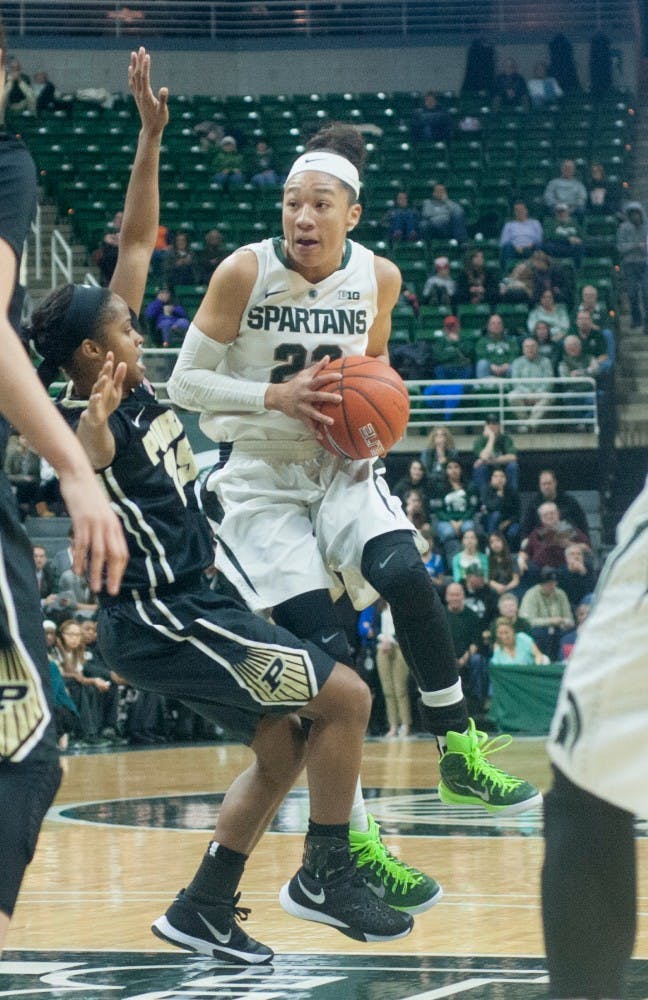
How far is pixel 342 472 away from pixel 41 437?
2165 millimetres

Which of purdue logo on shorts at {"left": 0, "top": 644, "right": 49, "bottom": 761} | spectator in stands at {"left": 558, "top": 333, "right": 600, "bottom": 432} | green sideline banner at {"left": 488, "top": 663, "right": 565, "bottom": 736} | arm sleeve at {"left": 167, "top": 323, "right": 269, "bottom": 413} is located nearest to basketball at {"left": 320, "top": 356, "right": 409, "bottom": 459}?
arm sleeve at {"left": 167, "top": 323, "right": 269, "bottom": 413}

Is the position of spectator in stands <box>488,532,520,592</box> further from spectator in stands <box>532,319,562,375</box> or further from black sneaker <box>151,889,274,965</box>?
black sneaker <box>151,889,274,965</box>

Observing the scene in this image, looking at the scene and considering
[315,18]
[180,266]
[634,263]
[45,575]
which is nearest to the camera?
[45,575]

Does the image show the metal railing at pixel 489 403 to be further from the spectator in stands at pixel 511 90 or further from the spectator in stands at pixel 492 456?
the spectator in stands at pixel 511 90

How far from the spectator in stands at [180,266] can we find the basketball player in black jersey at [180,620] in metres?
13.8

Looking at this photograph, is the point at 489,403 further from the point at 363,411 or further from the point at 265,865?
the point at 363,411

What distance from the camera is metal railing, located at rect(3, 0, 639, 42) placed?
2375 centimetres

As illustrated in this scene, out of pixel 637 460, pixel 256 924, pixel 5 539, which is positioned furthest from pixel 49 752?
pixel 637 460

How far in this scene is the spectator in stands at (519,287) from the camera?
1778cm

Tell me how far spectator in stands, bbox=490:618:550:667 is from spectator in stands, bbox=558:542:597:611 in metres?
0.73

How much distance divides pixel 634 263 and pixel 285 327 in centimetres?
1443

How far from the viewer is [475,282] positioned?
18.0 meters

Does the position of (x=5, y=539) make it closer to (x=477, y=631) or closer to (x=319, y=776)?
(x=319, y=776)

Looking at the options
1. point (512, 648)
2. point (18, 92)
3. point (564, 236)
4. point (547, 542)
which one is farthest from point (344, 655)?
point (18, 92)
